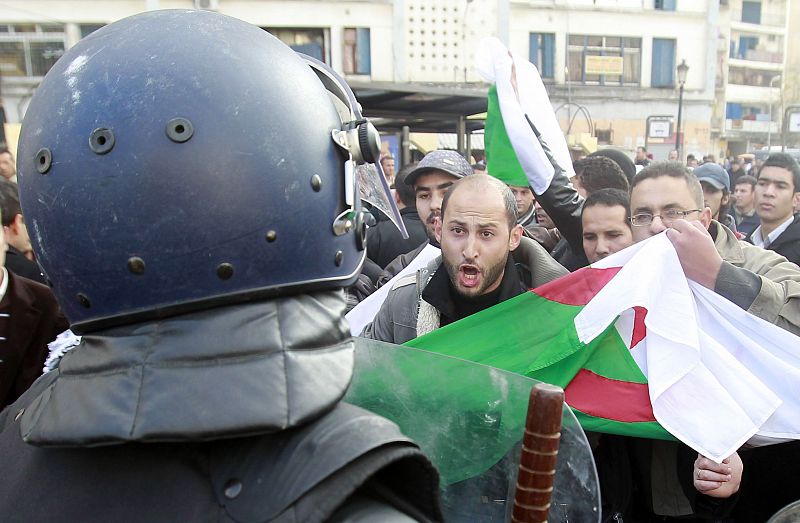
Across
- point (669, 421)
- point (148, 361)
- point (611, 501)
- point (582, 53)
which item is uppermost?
point (582, 53)

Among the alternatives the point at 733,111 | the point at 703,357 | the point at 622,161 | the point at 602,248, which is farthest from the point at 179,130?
the point at 733,111

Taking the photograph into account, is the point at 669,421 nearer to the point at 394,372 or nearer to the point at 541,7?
the point at 394,372

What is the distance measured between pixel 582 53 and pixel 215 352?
101 feet

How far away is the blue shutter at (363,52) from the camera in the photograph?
25.4 meters

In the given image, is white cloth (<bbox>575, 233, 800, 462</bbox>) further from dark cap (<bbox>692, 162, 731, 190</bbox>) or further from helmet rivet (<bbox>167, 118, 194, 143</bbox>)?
dark cap (<bbox>692, 162, 731, 190</bbox>)

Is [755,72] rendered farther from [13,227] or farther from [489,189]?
[13,227]

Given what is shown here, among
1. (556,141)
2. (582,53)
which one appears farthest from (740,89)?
(556,141)

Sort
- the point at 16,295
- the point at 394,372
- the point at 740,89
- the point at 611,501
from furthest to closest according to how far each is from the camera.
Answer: the point at 740,89
the point at 16,295
the point at 611,501
the point at 394,372

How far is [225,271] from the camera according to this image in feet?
3.28

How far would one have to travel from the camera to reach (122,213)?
0.98m

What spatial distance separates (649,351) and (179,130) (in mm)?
1722

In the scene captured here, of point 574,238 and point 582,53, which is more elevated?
point 582,53

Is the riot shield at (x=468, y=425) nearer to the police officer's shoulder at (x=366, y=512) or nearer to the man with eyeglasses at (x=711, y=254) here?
the police officer's shoulder at (x=366, y=512)

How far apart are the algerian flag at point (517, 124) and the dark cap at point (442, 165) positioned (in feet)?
1.42
